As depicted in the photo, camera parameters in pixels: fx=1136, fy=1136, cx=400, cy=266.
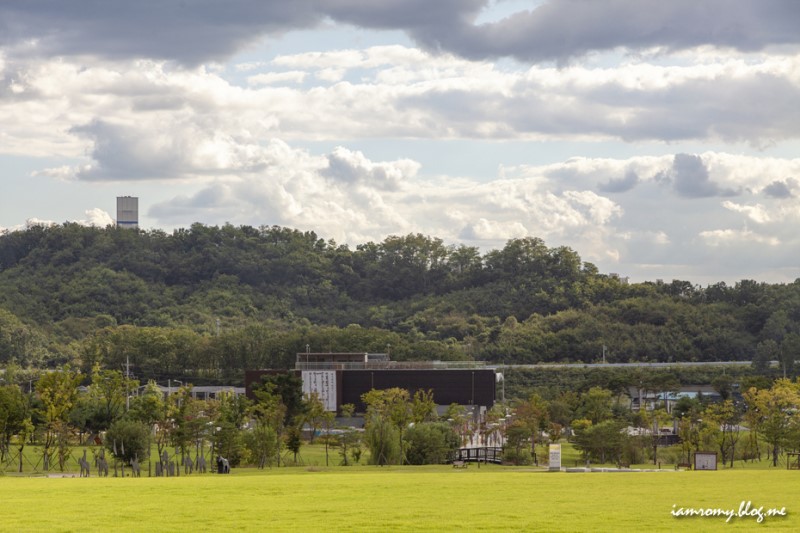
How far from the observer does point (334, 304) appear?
489 ft

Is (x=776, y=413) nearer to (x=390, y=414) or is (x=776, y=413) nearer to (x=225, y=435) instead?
(x=390, y=414)

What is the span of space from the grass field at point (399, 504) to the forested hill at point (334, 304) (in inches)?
2721

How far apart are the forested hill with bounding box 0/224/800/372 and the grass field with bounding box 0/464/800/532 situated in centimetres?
6910

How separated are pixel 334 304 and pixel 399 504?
419 ft

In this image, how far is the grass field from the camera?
1866 centimetres

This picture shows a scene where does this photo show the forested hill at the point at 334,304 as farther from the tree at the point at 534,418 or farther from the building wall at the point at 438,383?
the tree at the point at 534,418

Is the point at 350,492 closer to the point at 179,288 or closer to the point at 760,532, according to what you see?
the point at 760,532

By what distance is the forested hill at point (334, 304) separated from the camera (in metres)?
102

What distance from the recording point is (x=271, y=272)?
15338cm

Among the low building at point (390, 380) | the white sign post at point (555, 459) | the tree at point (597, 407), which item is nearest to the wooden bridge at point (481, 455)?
the tree at point (597, 407)

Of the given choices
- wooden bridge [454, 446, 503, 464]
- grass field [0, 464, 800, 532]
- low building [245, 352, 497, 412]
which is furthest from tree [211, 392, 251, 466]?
low building [245, 352, 497, 412]

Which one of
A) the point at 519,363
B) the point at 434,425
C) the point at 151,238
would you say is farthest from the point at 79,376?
the point at 151,238

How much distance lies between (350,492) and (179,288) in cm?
12556

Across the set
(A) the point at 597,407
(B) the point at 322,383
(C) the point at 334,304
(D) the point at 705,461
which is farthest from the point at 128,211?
(D) the point at 705,461
